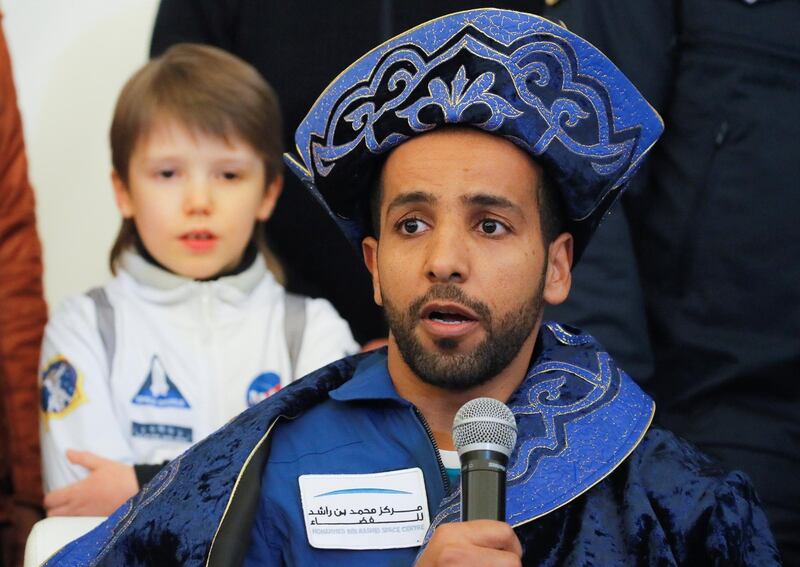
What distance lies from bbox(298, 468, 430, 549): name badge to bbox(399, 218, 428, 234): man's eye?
1.22 feet

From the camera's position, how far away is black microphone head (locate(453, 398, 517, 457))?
1.66 meters

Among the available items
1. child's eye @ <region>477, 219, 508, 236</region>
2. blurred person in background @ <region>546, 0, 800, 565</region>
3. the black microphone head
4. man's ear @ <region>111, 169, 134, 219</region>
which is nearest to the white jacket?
man's ear @ <region>111, 169, 134, 219</region>

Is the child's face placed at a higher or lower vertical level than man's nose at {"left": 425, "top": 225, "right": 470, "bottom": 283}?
lower

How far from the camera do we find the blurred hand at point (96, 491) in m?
2.78

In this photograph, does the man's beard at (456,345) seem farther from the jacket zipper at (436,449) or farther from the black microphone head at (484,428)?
the black microphone head at (484,428)

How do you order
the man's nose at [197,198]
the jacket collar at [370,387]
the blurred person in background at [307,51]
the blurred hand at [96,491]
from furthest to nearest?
the blurred person in background at [307,51]
the man's nose at [197,198]
the blurred hand at [96,491]
the jacket collar at [370,387]

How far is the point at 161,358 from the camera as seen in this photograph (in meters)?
2.99

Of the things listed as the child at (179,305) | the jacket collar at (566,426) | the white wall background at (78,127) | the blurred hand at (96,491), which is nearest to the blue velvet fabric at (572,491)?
the jacket collar at (566,426)

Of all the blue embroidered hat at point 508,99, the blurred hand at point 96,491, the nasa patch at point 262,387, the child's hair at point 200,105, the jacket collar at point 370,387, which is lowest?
the blurred hand at point 96,491

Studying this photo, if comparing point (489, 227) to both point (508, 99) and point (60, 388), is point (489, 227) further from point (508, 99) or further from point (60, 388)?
point (60, 388)

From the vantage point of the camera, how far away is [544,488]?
1.98 metres

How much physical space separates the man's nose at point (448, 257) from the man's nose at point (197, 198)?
1093 mm

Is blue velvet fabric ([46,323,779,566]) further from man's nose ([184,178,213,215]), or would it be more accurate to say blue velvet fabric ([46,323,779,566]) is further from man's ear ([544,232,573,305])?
man's nose ([184,178,213,215])

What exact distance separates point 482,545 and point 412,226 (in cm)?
67
